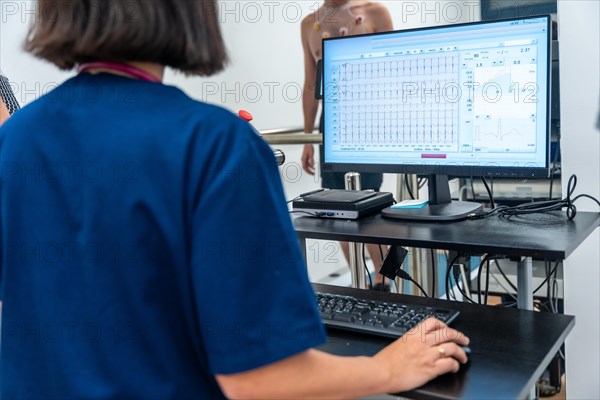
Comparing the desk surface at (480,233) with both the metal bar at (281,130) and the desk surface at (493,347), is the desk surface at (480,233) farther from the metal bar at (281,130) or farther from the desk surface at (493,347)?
the metal bar at (281,130)

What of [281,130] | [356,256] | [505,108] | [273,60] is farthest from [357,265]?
[273,60]

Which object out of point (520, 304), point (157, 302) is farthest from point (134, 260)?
point (520, 304)

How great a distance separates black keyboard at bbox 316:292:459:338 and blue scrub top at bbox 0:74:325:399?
1.22 feet

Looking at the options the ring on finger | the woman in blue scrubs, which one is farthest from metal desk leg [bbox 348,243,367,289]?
the woman in blue scrubs

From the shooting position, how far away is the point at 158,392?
0.66m

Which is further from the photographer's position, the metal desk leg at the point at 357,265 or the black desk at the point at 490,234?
the metal desk leg at the point at 357,265

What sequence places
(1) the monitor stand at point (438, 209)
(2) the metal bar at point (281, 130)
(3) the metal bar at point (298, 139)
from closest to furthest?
1. (1) the monitor stand at point (438, 209)
2. (3) the metal bar at point (298, 139)
3. (2) the metal bar at point (281, 130)

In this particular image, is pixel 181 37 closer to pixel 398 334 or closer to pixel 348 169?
pixel 398 334

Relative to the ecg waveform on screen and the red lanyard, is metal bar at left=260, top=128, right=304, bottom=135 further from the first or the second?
the red lanyard

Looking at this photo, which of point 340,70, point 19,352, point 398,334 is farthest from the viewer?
point 340,70

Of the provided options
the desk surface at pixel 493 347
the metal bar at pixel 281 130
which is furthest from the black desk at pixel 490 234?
the metal bar at pixel 281 130

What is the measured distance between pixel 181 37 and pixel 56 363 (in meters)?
0.39

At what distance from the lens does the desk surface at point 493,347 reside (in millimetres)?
822

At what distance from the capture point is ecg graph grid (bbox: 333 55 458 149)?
137cm
